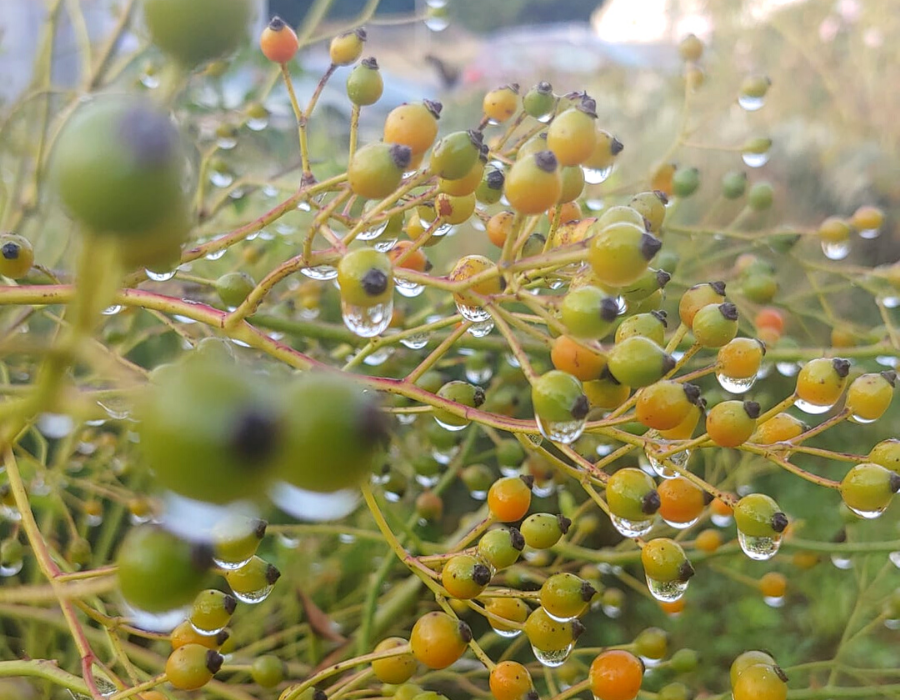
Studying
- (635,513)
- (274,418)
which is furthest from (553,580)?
(274,418)

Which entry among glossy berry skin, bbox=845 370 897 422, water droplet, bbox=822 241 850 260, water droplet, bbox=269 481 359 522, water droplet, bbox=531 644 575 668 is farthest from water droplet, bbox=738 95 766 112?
water droplet, bbox=269 481 359 522

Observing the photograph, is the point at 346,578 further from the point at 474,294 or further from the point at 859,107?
the point at 859,107

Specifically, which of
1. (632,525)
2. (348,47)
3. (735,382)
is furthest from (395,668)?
(348,47)

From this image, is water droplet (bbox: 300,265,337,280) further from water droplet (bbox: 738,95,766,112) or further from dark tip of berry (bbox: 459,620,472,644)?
water droplet (bbox: 738,95,766,112)

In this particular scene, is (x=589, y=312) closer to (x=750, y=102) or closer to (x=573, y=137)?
(x=573, y=137)

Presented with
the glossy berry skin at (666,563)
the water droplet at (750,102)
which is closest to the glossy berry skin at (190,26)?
the glossy berry skin at (666,563)
